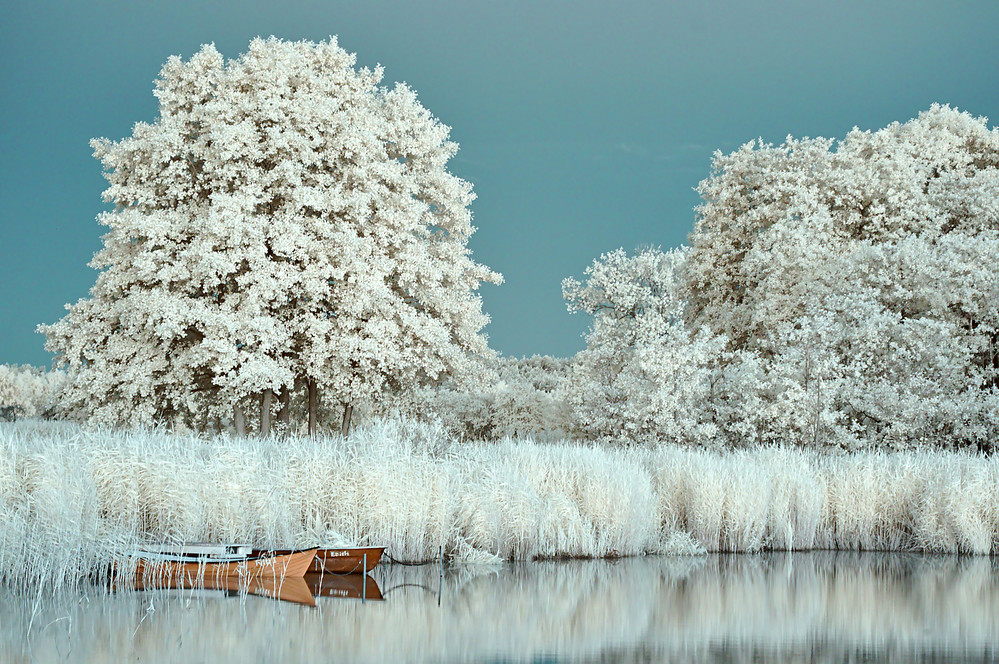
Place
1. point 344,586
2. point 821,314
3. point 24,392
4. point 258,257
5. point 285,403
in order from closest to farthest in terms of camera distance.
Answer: point 344,586 < point 258,257 < point 821,314 < point 285,403 < point 24,392

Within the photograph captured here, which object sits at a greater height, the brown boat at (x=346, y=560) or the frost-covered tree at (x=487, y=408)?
the frost-covered tree at (x=487, y=408)

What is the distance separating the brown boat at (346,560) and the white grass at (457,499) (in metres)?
0.48

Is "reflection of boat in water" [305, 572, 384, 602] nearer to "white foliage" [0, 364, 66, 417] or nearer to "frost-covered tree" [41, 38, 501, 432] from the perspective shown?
"frost-covered tree" [41, 38, 501, 432]

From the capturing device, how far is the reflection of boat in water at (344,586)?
44.0 feet

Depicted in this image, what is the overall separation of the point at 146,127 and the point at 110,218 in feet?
10.8

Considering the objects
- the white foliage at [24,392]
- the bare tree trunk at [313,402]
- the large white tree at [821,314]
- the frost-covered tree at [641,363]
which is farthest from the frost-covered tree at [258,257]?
the white foliage at [24,392]

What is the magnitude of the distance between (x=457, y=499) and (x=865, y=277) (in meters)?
18.5

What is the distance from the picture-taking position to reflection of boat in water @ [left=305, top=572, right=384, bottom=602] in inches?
528

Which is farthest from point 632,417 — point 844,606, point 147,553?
point 147,553

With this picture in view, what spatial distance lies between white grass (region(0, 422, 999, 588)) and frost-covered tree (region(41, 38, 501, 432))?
7182 mm

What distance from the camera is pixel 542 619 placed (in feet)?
41.0

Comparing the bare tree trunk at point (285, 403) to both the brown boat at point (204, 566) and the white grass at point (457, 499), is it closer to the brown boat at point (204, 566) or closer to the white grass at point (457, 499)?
the white grass at point (457, 499)

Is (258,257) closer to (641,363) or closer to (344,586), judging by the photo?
(641,363)

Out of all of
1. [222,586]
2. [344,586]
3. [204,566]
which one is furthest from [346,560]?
[204,566]
